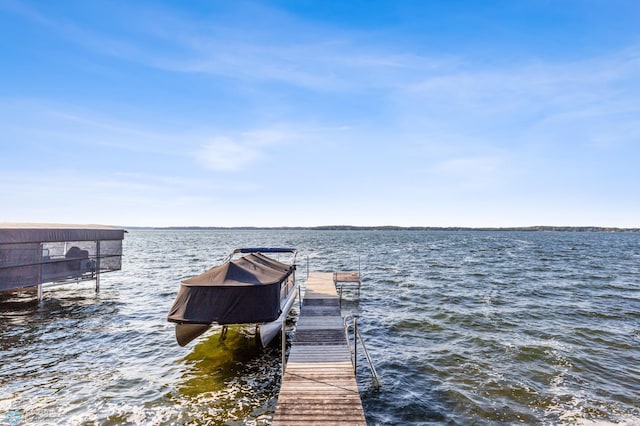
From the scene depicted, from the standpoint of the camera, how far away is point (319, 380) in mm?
10656

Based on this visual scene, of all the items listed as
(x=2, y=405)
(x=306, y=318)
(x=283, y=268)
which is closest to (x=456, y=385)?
(x=306, y=318)

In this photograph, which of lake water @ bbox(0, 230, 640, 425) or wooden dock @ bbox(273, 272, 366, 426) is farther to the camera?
lake water @ bbox(0, 230, 640, 425)

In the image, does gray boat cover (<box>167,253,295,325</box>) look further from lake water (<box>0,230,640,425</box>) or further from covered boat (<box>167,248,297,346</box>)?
lake water (<box>0,230,640,425</box>)

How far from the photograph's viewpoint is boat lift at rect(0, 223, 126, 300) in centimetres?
2100

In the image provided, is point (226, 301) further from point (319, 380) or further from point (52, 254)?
point (52, 254)

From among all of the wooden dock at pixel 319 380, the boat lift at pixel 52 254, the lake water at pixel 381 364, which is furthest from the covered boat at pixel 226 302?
the boat lift at pixel 52 254

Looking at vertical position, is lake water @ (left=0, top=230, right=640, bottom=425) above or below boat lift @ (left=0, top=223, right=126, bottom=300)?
below

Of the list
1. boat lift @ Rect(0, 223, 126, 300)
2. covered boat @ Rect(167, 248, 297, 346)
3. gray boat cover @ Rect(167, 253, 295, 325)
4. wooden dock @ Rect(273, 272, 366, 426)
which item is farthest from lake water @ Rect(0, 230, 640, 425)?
gray boat cover @ Rect(167, 253, 295, 325)

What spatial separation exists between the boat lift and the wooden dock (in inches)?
679

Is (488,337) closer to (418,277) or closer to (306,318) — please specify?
(306,318)

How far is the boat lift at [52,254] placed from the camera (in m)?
21.0

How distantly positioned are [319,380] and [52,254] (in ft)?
78.6

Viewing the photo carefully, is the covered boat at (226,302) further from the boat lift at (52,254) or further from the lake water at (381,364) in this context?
the boat lift at (52,254)

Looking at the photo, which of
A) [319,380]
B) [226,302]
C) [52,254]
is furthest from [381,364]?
[52,254]
